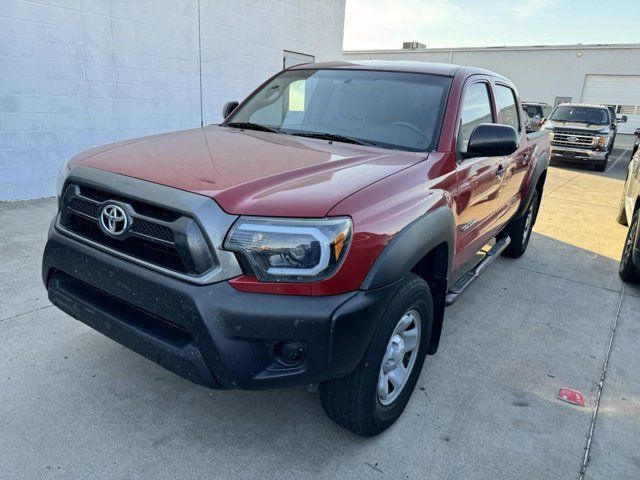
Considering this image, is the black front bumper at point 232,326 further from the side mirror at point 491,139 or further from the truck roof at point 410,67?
the truck roof at point 410,67

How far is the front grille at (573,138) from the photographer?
13539mm

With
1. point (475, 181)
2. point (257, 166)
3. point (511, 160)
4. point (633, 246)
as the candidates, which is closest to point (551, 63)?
point (633, 246)

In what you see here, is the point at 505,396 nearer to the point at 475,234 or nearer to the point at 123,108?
the point at 475,234

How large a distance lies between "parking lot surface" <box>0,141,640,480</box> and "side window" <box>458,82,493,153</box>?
1464 mm

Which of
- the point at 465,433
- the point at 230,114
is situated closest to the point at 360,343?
the point at 465,433

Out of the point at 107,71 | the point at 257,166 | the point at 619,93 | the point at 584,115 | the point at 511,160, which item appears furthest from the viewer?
the point at 619,93

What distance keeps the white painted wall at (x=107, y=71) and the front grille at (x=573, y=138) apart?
928 centimetres

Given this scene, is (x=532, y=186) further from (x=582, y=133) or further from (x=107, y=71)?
(x=582, y=133)

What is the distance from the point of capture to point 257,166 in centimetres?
228

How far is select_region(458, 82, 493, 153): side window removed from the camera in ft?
10.1

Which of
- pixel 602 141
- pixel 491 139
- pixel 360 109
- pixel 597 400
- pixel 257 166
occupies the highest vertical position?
pixel 360 109

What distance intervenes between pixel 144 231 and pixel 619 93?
93.5 feet

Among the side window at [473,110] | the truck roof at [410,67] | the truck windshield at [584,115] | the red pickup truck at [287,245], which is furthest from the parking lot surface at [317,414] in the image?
the truck windshield at [584,115]

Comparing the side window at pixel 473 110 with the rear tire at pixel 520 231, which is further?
the rear tire at pixel 520 231
